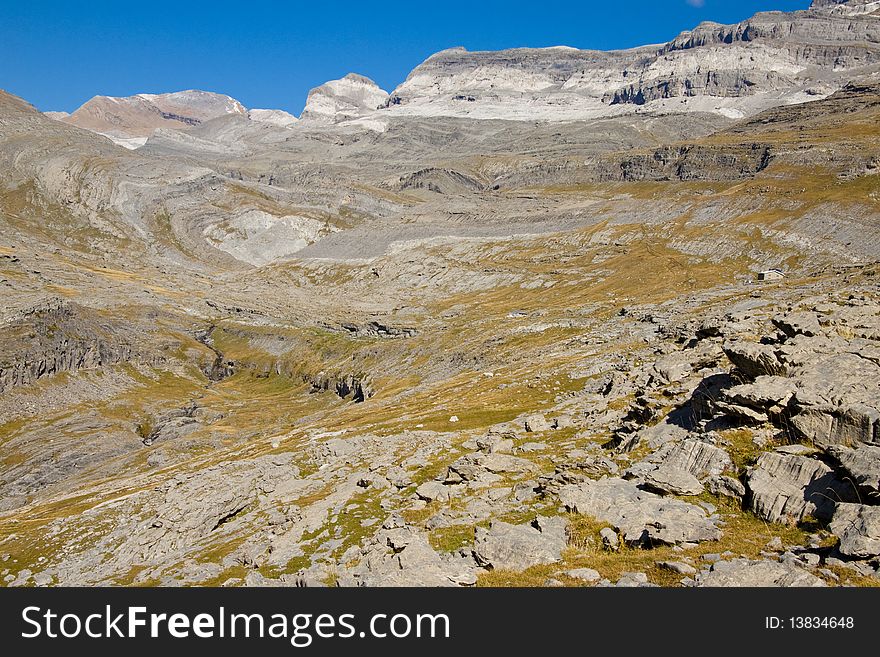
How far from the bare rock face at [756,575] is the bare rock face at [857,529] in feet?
4.95

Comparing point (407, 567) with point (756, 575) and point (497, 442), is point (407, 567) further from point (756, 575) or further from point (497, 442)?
point (497, 442)

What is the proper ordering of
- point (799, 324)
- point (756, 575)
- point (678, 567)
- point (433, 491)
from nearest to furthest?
point (756, 575) < point (678, 567) < point (433, 491) < point (799, 324)

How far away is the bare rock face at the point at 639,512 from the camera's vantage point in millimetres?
17781

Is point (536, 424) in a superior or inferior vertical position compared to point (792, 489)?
superior

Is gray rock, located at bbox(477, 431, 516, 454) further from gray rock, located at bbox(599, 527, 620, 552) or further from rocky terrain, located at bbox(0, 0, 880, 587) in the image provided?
gray rock, located at bbox(599, 527, 620, 552)

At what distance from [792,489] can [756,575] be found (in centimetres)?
524

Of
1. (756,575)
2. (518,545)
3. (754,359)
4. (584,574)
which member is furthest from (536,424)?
(756,575)

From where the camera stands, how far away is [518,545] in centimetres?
1898

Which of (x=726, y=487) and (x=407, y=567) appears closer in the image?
(x=407, y=567)

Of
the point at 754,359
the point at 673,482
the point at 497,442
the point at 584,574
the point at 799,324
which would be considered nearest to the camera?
the point at 584,574

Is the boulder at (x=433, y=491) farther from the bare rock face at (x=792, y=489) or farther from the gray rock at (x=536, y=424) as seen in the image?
the bare rock face at (x=792, y=489)

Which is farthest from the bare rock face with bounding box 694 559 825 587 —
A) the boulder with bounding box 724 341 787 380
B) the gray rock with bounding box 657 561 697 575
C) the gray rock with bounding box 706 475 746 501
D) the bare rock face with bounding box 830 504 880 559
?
the boulder with bounding box 724 341 787 380

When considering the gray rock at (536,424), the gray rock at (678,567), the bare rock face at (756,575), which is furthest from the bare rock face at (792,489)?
the gray rock at (536,424)
